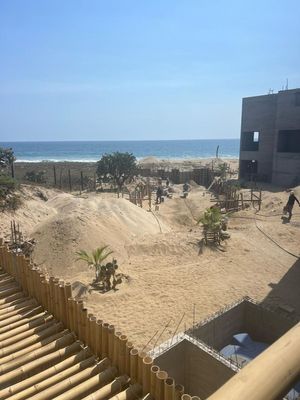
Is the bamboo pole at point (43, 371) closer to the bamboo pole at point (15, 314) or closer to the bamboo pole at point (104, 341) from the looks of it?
the bamboo pole at point (104, 341)

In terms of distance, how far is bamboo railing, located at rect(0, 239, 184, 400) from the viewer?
10.2 ft

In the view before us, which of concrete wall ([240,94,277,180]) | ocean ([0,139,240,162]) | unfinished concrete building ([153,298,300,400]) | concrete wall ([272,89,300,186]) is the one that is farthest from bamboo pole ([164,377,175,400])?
ocean ([0,139,240,162])

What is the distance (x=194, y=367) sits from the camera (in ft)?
22.9

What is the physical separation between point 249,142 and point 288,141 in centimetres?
476

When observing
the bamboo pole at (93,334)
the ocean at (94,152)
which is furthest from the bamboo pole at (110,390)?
the ocean at (94,152)

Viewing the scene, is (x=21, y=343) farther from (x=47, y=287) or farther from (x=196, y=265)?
(x=196, y=265)

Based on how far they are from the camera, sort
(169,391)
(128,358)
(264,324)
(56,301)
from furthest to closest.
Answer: (264,324) → (56,301) → (128,358) → (169,391)

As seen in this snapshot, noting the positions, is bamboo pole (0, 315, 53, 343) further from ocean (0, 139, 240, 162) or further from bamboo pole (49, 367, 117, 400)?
ocean (0, 139, 240, 162)

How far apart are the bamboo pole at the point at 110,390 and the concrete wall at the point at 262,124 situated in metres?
30.8

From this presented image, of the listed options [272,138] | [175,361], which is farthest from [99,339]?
[272,138]

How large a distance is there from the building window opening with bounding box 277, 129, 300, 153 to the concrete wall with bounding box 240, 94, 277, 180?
1.20 metres

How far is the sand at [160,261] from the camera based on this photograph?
8.72 meters

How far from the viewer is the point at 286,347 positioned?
133 centimetres

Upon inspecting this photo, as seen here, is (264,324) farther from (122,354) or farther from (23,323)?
(23,323)
